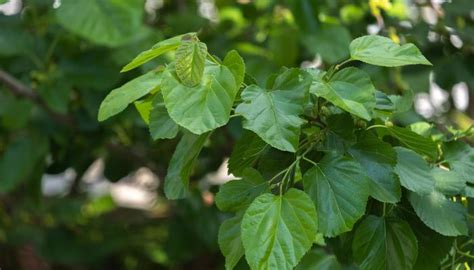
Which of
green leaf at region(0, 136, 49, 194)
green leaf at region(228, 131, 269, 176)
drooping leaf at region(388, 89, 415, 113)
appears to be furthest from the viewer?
green leaf at region(0, 136, 49, 194)

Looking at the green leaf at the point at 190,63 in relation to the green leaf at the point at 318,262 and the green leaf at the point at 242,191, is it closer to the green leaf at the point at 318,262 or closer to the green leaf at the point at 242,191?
the green leaf at the point at 242,191

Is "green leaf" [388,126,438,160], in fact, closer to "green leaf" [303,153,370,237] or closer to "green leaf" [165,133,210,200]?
"green leaf" [303,153,370,237]

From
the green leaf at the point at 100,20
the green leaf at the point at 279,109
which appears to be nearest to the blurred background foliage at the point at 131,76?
the green leaf at the point at 100,20

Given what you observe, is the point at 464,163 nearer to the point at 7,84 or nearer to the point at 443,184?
the point at 443,184

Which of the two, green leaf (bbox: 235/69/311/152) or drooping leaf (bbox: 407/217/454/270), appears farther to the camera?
drooping leaf (bbox: 407/217/454/270)

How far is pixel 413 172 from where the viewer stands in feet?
2.90

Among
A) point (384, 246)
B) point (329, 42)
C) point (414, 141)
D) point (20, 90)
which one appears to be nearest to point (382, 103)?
point (414, 141)

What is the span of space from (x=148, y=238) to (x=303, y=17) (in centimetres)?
115

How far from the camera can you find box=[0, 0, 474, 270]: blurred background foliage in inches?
68.9

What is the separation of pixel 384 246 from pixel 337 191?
4.0 inches

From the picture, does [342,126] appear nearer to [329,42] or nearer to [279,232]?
[279,232]

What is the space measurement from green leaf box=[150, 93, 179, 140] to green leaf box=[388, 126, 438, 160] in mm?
254

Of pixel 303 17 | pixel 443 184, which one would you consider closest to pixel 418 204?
pixel 443 184

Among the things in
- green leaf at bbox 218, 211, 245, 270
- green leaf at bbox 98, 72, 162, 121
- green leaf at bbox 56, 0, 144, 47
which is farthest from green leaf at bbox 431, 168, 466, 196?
green leaf at bbox 56, 0, 144, 47
